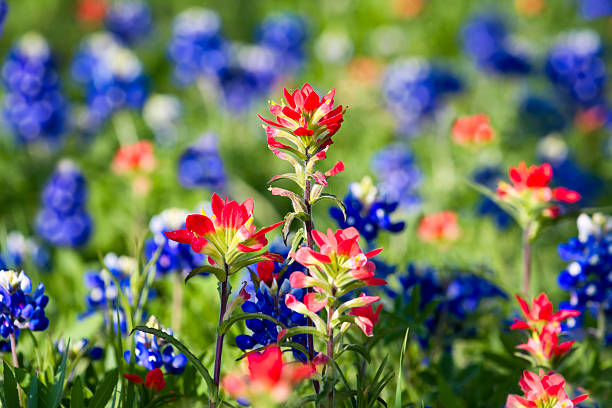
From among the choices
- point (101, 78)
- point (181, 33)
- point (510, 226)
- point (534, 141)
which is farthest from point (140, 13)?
point (510, 226)

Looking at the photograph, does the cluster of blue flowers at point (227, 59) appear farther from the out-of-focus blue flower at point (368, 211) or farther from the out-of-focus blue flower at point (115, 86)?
the out-of-focus blue flower at point (368, 211)

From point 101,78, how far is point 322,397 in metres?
2.80

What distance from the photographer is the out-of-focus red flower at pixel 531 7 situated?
220 inches

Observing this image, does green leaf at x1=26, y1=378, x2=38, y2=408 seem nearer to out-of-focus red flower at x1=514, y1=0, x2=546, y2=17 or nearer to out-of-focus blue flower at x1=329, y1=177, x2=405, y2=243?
out-of-focus blue flower at x1=329, y1=177, x2=405, y2=243

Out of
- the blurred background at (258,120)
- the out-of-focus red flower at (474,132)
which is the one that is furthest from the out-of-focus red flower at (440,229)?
the out-of-focus red flower at (474,132)

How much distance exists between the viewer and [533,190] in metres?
1.55

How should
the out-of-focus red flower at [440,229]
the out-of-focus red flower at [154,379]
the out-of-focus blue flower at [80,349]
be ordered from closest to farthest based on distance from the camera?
the out-of-focus red flower at [154,379], the out-of-focus blue flower at [80,349], the out-of-focus red flower at [440,229]

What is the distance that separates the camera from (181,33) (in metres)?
4.03

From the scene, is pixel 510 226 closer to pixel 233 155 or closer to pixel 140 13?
pixel 233 155

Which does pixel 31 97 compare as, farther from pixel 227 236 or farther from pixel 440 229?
pixel 227 236

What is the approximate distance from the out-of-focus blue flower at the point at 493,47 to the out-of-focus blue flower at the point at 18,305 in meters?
3.50

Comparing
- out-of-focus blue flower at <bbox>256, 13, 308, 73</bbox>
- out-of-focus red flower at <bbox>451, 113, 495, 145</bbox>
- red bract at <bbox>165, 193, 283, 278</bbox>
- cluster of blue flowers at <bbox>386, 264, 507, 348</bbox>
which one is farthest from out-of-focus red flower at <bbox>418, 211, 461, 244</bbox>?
out-of-focus blue flower at <bbox>256, 13, 308, 73</bbox>

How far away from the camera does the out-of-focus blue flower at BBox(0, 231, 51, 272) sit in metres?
1.89

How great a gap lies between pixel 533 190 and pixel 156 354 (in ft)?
2.99
